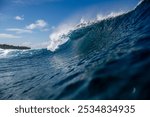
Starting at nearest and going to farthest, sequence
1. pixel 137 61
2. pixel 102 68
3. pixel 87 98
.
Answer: pixel 87 98, pixel 137 61, pixel 102 68

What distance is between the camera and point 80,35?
19.1 meters

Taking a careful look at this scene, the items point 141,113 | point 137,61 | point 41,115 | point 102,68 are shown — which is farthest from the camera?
point 102,68

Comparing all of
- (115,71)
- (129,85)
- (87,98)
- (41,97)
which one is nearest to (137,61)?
(115,71)

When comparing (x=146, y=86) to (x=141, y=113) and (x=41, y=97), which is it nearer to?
(x=141, y=113)

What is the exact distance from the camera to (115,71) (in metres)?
5.07

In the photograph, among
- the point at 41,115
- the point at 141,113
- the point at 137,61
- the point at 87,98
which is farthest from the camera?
the point at 137,61

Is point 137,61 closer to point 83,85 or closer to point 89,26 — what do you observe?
point 83,85

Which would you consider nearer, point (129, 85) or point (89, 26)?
point (129, 85)

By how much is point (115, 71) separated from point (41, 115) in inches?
84.9

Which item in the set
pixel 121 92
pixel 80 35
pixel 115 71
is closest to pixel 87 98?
pixel 121 92

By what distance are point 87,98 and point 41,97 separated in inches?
56.5

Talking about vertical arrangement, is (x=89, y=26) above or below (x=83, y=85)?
above

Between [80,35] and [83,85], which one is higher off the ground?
[80,35]

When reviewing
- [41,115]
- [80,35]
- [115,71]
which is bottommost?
[41,115]
